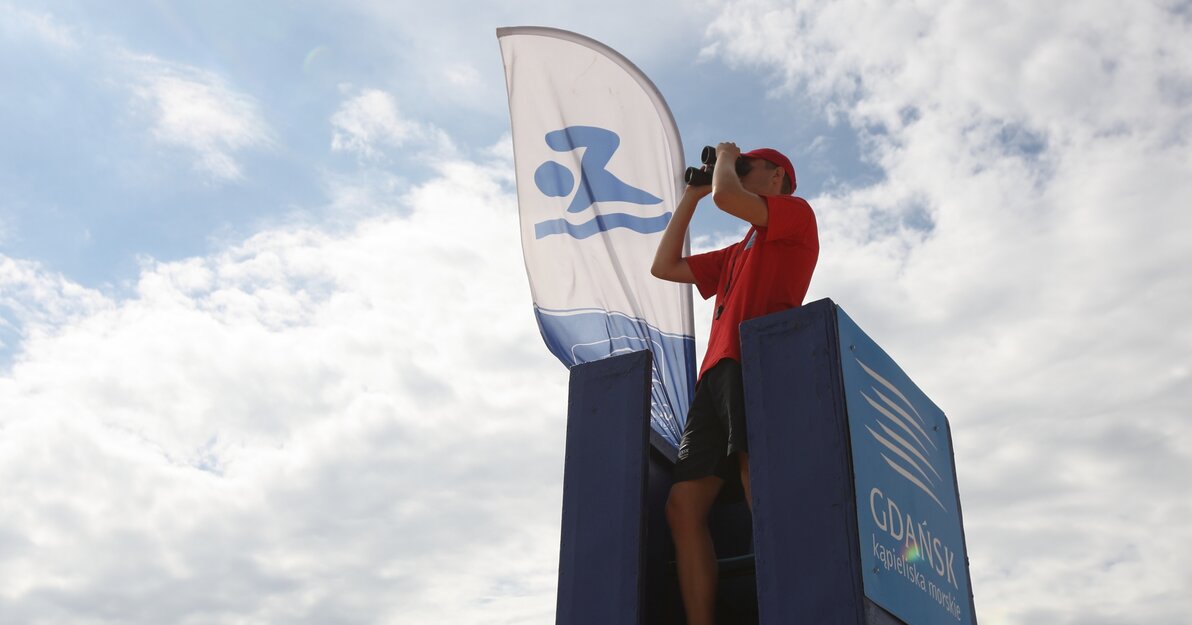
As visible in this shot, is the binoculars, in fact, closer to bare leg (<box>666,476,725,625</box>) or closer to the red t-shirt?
the red t-shirt

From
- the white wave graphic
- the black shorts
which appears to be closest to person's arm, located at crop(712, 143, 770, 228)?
the black shorts

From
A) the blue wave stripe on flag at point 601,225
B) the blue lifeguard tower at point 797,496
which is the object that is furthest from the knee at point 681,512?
the blue wave stripe on flag at point 601,225

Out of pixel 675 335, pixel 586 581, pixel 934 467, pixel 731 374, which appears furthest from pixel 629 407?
pixel 675 335

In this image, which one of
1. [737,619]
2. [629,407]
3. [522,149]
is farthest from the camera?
[522,149]

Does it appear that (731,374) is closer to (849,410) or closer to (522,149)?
(849,410)

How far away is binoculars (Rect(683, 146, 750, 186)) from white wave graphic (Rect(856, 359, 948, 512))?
1038 mm

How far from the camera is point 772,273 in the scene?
371 cm

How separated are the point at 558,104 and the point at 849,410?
9.99ft

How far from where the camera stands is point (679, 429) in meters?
4.47

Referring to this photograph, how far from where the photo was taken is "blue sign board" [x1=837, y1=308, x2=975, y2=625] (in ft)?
9.88

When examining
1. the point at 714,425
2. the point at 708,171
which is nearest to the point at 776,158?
the point at 708,171

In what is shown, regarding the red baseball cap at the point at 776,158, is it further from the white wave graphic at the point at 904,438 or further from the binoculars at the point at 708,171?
the white wave graphic at the point at 904,438

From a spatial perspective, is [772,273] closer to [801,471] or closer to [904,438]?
[904,438]

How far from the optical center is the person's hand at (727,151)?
373cm
